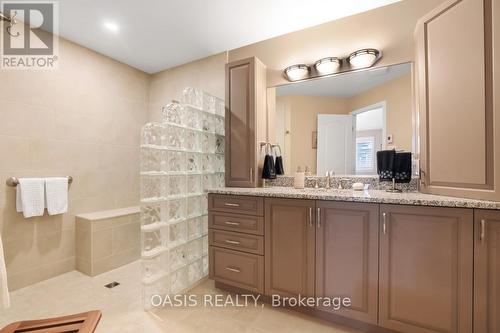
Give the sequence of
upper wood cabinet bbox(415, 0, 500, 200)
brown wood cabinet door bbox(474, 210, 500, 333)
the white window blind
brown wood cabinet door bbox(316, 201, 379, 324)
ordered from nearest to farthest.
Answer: brown wood cabinet door bbox(474, 210, 500, 333), upper wood cabinet bbox(415, 0, 500, 200), brown wood cabinet door bbox(316, 201, 379, 324), the white window blind

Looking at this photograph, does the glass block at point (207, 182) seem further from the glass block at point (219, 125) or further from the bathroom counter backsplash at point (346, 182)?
the bathroom counter backsplash at point (346, 182)

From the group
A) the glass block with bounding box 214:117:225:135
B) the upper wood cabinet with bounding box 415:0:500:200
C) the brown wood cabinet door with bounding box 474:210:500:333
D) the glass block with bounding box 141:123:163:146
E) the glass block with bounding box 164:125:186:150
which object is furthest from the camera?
the glass block with bounding box 214:117:225:135

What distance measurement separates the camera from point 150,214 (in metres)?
1.85

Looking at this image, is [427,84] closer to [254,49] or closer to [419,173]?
[419,173]

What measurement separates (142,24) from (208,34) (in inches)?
24.6

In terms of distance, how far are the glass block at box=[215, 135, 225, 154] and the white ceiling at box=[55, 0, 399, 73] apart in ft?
3.42

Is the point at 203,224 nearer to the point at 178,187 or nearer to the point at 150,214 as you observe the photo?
the point at 178,187

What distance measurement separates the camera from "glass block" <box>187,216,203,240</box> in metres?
2.19

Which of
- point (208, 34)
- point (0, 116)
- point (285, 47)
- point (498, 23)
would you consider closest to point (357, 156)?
point (498, 23)

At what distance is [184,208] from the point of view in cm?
212

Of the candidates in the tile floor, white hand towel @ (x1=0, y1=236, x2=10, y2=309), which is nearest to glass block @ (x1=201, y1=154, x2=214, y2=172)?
the tile floor

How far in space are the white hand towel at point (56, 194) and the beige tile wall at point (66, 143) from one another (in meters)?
0.11

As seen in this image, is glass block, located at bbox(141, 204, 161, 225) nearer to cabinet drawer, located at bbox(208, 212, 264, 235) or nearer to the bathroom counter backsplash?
cabinet drawer, located at bbox(208, 212, 264, 235)

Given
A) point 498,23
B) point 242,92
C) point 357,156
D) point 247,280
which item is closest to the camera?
point 498,23
